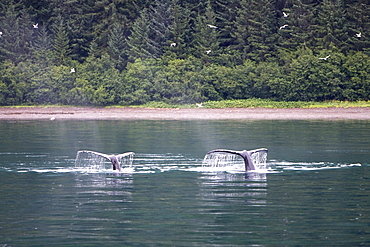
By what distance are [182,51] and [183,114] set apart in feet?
68.7

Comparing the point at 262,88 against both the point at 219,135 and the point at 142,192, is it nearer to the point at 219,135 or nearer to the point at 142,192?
the point at 219,135

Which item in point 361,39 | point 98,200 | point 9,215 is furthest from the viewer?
point 361,39

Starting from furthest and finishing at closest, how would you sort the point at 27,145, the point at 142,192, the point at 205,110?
the point at 205,110 → the point at 27,145 → the point at 142,192

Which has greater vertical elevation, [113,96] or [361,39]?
[361,39]

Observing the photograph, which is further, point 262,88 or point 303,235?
point 262,88

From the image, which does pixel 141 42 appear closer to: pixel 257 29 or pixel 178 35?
pixel 178 35

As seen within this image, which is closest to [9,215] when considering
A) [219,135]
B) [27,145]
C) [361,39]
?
[27,145]

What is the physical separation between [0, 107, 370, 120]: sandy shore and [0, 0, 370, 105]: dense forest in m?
3.63

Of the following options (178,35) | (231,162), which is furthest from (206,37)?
(231,162)

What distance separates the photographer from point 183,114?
254 ft

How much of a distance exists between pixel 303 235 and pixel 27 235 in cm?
682

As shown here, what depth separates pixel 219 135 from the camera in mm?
51188

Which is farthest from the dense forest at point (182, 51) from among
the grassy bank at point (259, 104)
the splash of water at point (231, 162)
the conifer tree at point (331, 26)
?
the splash of water at point (231, 162)

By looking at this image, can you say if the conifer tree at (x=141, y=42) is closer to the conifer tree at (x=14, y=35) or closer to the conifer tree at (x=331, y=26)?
the conifer tree at (x=14, y=35)
